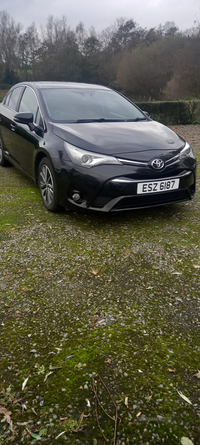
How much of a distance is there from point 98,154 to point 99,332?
1.89 metres

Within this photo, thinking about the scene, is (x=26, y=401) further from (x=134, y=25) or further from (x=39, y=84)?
(x=134, y=25)

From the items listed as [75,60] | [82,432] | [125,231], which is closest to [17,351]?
[82,432]

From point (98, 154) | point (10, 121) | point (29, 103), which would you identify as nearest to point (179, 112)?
point (10, 121)

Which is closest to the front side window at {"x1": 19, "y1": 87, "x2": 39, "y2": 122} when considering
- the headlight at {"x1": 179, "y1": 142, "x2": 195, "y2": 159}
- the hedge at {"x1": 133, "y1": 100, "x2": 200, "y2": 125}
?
the headlight at {"x1": 179, "y1": 142, "x2": 195, "y2": 159}

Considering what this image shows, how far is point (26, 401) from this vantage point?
1763 millimetres

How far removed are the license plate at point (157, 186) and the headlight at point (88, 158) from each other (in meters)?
0.35

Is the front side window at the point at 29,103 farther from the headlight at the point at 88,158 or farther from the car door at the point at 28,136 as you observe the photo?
the headlight at the point at 88,158

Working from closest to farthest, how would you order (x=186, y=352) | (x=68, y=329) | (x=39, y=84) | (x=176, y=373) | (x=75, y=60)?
(x=176, y=373) < (x=186, y=352) < (x=68, y=329) < (x=39, y=84) < (x=75, y=60)

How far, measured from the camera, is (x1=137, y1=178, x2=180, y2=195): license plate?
11.6 feet

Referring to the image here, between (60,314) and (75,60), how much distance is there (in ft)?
167

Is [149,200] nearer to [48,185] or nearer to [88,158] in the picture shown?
[88,158]

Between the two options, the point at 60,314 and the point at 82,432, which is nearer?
the point at 82,432

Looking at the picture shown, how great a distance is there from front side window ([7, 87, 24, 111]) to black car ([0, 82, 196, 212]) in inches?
27.7

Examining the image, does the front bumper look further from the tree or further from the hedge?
the tree
